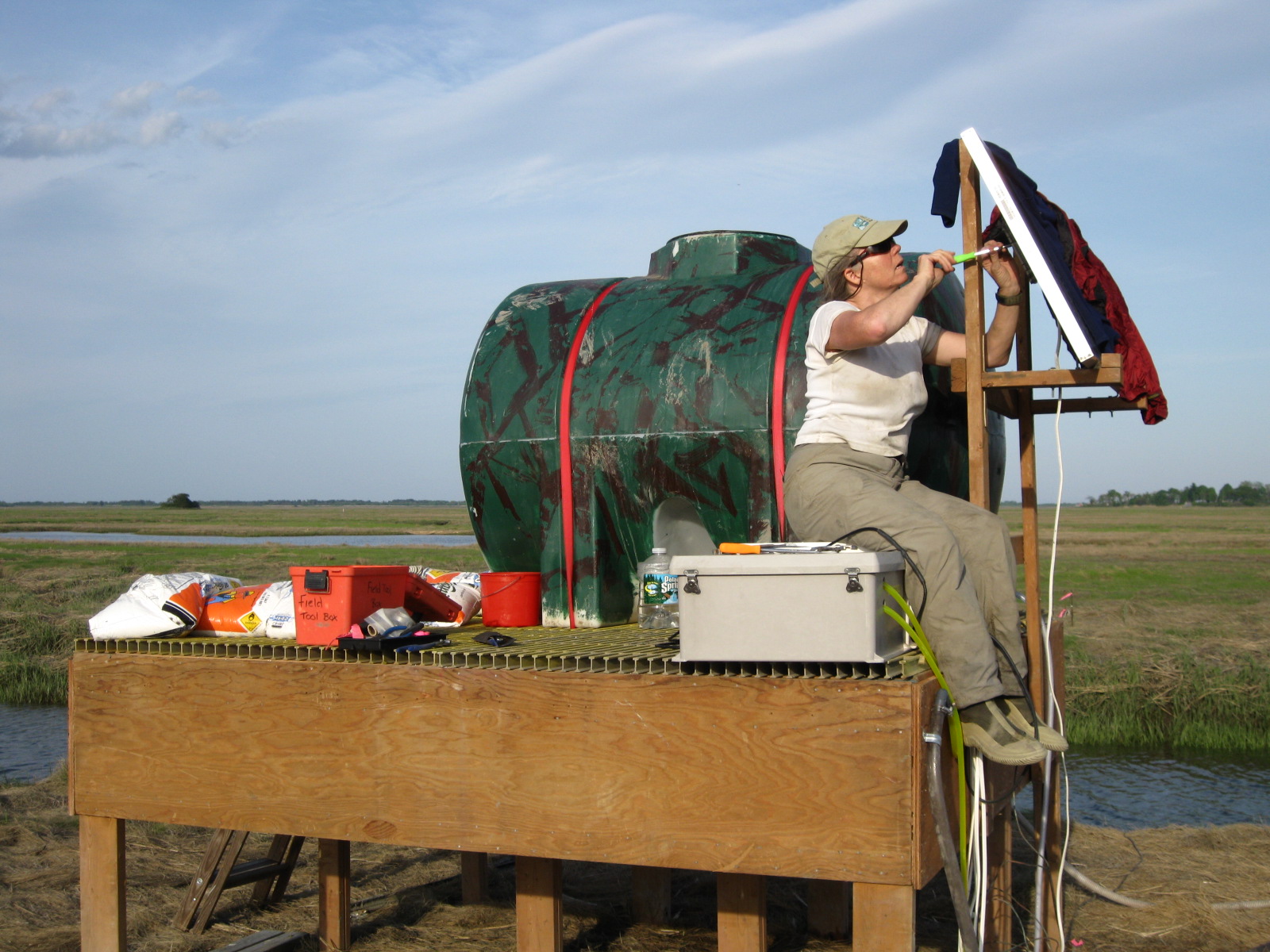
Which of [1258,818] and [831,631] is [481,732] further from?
[1258,818]

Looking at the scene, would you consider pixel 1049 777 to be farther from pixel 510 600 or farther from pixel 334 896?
pixel 334 896

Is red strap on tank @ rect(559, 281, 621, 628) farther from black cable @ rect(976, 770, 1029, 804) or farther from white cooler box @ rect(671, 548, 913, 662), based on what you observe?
black cable @ rect(976, 770, 1029, 804)

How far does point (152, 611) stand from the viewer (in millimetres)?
4422

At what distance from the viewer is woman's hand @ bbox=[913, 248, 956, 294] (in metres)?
3.74

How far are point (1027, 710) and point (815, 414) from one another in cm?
125

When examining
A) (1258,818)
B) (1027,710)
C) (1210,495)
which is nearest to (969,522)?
(1027,710)

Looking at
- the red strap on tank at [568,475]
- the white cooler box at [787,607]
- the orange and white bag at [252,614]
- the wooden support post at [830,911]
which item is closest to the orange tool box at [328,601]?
the orange and white bag at [252,614]

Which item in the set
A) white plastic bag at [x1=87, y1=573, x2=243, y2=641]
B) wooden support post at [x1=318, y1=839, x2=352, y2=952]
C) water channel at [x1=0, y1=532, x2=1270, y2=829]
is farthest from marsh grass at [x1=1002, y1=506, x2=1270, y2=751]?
white plastic bag at [x1=87, y1=573, x2=243, y2=641]

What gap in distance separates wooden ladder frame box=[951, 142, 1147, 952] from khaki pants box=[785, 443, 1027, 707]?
22cm

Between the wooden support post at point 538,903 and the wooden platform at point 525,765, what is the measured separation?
0.04ft

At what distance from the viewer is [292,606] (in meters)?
4.40

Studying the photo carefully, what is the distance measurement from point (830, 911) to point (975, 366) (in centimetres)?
319

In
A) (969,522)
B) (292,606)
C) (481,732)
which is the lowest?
(481,732)

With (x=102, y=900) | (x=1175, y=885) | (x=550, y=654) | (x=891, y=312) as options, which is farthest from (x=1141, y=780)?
(x=102, y=900)
